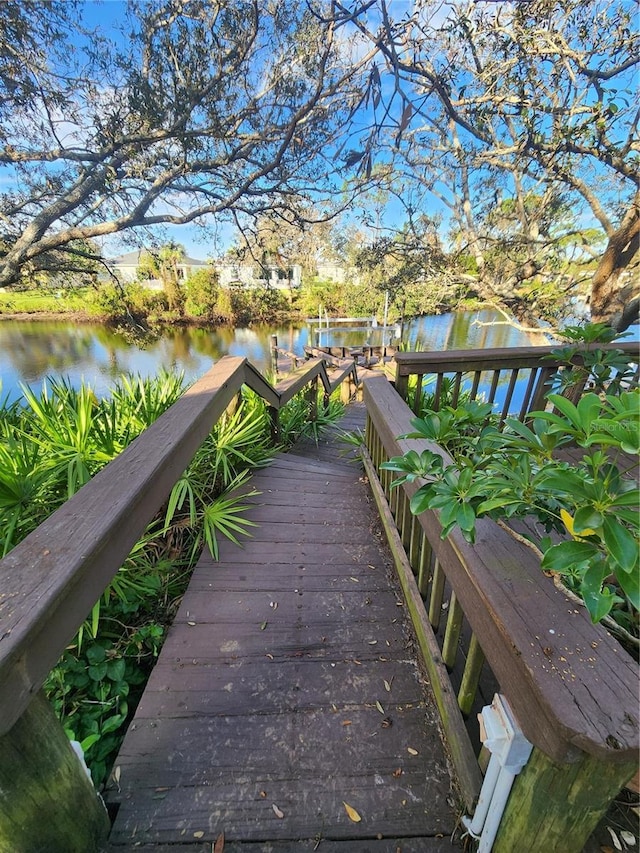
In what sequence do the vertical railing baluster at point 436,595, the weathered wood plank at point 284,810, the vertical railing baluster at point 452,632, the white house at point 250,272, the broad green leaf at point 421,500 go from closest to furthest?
the broad green leaf at point 421,500, the weathered wood plank at point 284,810, the vertical railing baluster at point 452,632, the vertical railing baluster at point 436,595, the white house at point 250,272

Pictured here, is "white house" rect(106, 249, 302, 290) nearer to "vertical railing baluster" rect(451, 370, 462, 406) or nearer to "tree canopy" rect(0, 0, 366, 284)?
"tree canopy" rect(0, 0, 366, 284)

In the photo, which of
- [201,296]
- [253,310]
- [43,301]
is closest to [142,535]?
[43,301]

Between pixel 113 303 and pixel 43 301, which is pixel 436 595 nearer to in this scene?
pixel 113 303

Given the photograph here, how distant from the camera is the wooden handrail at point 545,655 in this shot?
1.77 ft

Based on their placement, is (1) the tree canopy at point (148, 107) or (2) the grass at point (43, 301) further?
(2) the grass at point (43, 301)

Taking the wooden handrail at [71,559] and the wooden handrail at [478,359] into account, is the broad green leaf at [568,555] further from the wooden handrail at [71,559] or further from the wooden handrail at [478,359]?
the wooden handrail at [478,359]

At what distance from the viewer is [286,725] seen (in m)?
1.20

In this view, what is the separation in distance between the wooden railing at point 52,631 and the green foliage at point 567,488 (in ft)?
2.59

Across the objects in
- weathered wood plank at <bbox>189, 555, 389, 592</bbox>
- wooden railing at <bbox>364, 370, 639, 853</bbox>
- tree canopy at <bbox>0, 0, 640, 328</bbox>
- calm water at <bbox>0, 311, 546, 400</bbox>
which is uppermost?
tree canopy at <bbox>0, 0, 640, 328</bbox>

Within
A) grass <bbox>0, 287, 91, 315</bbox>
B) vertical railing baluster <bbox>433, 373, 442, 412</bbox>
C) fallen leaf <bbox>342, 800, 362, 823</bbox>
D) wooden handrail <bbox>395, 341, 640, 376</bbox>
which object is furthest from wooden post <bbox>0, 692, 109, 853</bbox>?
grass <bbox>0, 287, 91, 315</bbox>

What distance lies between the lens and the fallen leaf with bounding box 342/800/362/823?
0.98 m

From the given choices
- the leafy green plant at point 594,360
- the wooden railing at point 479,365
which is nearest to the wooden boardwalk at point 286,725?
the wooden railing at point 479,365

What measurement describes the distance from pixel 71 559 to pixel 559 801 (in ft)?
3.55

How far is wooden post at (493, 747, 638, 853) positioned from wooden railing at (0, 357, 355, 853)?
936mm
